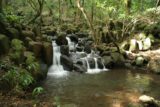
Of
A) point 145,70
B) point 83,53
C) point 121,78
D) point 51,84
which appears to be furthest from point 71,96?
point 83,53

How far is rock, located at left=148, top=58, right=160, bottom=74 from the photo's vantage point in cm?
1612

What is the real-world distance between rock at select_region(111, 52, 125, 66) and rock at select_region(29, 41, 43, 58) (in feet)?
17.2

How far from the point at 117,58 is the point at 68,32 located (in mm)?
7321

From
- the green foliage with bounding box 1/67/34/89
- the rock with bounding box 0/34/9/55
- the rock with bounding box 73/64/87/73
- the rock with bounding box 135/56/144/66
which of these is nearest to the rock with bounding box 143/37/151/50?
the rock with bounding box 135/56/144/66

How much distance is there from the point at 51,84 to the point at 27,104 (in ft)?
16.1

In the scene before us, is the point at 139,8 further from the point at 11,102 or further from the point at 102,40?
the point at 11,102

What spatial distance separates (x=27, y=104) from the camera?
8.20 m

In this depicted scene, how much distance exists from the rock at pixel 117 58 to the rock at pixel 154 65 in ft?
6.11

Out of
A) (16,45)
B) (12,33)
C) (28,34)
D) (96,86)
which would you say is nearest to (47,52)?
(28,34)

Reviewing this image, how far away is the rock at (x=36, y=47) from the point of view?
1456cm

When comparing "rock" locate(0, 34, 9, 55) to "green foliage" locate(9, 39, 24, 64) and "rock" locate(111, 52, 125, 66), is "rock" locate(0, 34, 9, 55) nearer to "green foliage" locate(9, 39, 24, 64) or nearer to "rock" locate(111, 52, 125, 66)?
"green foliage" locate(9, 39, 24, 64)

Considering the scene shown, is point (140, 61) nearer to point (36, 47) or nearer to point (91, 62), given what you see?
point (91, 62)

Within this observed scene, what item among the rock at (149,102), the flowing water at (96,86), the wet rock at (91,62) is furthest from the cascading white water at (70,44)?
the rock at (149,102)

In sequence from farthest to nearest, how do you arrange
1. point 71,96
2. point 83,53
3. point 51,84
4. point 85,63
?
point 83,53 → point 85,63 → point 51,84 → point 71,96
